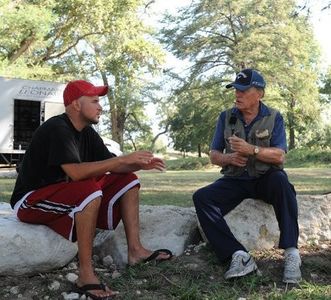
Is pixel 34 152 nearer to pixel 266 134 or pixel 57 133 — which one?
Answer: pixel 57 133

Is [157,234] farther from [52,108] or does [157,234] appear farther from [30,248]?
[52,108]

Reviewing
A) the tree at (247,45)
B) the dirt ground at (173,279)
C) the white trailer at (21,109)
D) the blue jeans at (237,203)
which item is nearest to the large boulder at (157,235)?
the dirt ground at (173,279)

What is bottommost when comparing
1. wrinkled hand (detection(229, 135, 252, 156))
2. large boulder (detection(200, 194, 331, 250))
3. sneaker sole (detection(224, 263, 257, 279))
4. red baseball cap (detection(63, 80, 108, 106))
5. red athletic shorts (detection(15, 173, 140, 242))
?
sneaker sole (detection(224, 263, 257, 279))

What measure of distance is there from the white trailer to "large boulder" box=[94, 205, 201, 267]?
11377 mm

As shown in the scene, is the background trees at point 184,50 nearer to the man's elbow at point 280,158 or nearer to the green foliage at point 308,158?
the green foliage at point 308,158

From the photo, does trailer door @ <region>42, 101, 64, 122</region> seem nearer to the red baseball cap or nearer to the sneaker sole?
the red baseball cap

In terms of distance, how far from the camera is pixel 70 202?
3.23 m

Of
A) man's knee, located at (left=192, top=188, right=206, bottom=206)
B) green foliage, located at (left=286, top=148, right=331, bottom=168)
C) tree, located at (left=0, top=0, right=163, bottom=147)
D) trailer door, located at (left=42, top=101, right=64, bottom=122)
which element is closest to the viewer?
man's knee, located at (left=192, top=188, right=206, bottom=206)

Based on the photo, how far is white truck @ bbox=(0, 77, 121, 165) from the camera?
48.9 ft

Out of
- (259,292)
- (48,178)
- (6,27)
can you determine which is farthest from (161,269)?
(6,27)

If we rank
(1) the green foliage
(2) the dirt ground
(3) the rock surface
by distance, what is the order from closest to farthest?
1. (2) the dirt ground
2. (3) the rock surface
3. (1) the green foliage

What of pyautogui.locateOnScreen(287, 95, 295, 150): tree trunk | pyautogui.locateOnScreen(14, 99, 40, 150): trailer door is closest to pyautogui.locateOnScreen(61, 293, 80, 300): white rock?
pyautogui.locateOnScreen(14, 99, 40, 150): trailer door

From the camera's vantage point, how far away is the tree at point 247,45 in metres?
29.2

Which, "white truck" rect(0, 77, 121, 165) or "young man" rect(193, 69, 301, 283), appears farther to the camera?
"white truck" rect(0, 77, 121, 165)
